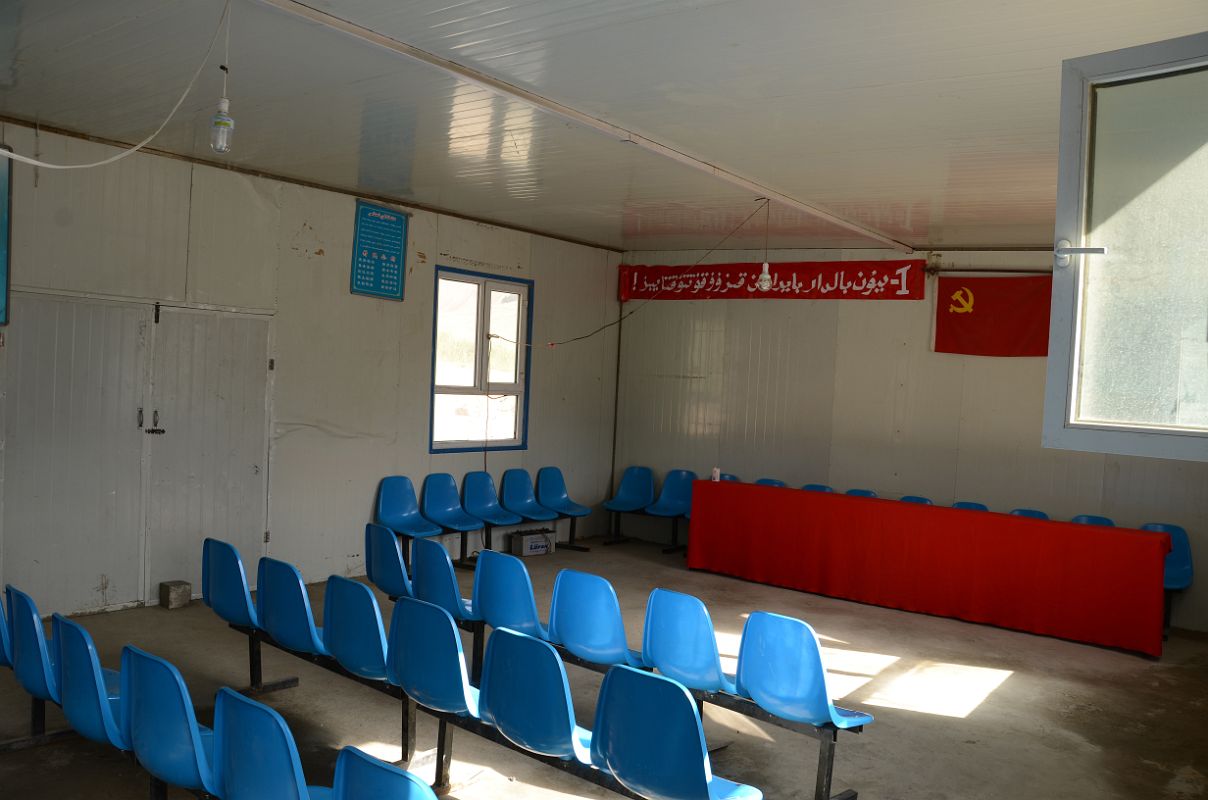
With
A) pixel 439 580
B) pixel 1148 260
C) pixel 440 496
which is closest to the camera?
pixel 1148 260

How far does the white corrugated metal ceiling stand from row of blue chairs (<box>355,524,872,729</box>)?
7.77 ft

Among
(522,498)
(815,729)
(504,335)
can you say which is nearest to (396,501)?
(522,498)

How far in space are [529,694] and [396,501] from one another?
510 cm

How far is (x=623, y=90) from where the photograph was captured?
4.65m

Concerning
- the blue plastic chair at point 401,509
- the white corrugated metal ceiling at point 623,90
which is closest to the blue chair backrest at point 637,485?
the blue plastic chair at point 401,509

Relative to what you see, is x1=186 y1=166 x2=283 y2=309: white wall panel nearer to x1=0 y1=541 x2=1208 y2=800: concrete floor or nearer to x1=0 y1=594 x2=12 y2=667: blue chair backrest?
x1=0 y1=541 x2=1208 y2=800: concrete floor

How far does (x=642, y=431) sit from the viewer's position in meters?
10.8

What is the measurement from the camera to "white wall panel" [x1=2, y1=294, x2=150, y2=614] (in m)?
5.93

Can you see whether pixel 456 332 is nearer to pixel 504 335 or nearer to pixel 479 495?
pixel 504 335

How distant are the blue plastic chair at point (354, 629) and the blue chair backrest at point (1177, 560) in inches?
246

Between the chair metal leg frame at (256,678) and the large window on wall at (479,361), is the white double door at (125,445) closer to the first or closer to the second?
the large window on wall at (479,361)

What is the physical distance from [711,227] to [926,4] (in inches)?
213

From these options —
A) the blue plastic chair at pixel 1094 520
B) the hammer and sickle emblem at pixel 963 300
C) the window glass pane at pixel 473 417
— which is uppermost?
the hammer and sickle emblem at pixel 963 300

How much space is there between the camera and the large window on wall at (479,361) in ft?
29.0
